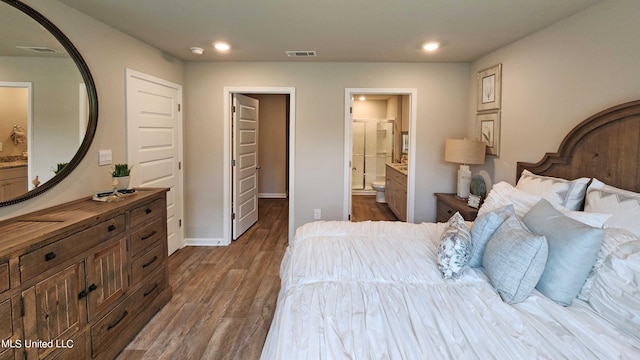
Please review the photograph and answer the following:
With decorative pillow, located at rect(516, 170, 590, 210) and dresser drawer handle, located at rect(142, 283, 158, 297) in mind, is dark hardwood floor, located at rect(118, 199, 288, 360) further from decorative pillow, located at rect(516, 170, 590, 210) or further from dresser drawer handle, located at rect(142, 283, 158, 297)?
decorative pillow, located at rect(516, 170, 590, 210)

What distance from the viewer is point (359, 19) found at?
266 centimetres

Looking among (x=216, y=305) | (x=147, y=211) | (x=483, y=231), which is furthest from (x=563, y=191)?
(x=147, y=211)

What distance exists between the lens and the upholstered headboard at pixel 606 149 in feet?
6.59

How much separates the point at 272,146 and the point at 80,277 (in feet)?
20.2

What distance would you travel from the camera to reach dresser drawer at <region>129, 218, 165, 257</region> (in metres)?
2.37

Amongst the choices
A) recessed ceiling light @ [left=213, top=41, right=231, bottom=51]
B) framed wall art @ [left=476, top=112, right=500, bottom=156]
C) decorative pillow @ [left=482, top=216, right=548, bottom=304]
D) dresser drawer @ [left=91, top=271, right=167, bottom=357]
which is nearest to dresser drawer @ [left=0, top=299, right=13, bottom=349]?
dresser drawer @ [left=91, top=271, right=167, bottom=357]

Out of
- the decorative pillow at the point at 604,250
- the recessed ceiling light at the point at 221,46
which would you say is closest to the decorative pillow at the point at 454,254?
the decorative pillow at the point at 604,250

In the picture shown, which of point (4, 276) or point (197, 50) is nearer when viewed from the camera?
point (4, 276)

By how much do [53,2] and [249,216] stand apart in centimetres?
342

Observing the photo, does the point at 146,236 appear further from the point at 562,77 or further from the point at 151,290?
the point at 562,77

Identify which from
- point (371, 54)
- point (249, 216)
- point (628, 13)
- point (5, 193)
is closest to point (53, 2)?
point (5, 193)

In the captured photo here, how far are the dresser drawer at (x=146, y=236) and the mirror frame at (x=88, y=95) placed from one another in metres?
0.62

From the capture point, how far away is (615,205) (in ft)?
5.93

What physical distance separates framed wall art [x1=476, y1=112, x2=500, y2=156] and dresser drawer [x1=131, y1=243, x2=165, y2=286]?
3398mm
